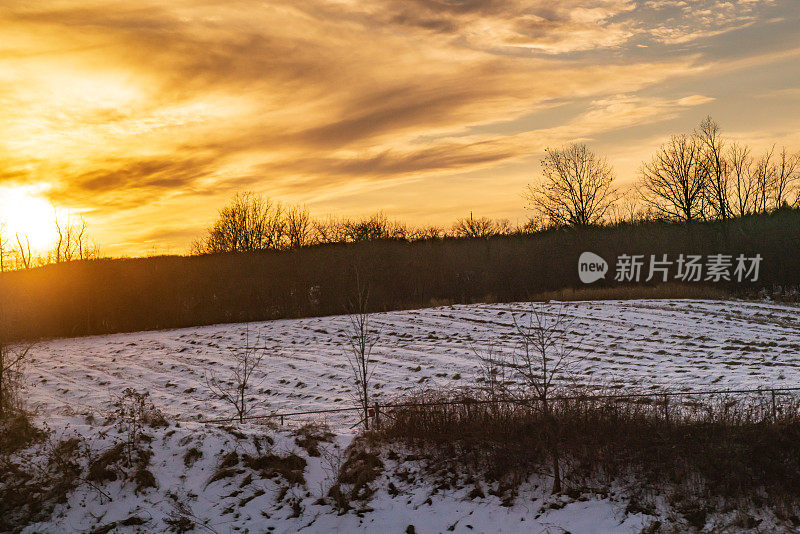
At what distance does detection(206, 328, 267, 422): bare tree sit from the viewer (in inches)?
834

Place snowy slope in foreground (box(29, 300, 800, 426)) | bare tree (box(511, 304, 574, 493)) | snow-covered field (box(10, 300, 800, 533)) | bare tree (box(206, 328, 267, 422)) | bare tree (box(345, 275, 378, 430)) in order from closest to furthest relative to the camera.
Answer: snow-covered field (box(10, 300, 800, 533)) < bare tree (box(511, 304, 574, 493)) < bare tree (box(345, 275, 378, 430)) < bare tree (box(206, 328, 267, 422)) < snowy slope in foreground (box(29, 300, 800, 426))

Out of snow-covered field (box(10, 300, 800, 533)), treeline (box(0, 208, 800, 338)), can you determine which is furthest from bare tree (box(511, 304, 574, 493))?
treeline (box(0, 208, 800, 338))

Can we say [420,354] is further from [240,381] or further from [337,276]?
[337,276]

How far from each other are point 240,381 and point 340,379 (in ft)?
17.0

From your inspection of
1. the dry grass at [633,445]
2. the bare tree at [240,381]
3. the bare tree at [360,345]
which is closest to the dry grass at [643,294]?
the bare tree at [360,345]

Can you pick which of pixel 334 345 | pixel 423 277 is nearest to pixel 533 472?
pixel 334 345

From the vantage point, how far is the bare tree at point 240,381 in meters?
21.2

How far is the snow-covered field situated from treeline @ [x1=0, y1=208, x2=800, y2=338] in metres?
3.66

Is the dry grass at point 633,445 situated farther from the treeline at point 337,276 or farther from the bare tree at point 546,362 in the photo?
the treeline at point 337,276

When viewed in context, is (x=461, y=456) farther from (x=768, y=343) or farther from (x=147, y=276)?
(x=147, y=276)

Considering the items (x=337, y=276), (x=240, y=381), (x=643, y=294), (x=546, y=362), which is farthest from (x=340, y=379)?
(x=643, y=294)

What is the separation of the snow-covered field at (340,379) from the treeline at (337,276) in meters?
3.66

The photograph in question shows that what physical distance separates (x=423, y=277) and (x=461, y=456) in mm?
33908

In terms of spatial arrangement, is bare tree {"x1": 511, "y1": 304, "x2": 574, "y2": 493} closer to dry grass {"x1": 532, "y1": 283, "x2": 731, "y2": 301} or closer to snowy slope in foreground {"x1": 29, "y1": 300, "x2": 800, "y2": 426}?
snowy slope in foreground {"x1": 29, "y1": 300, "x2": 800, "y2": 426}
